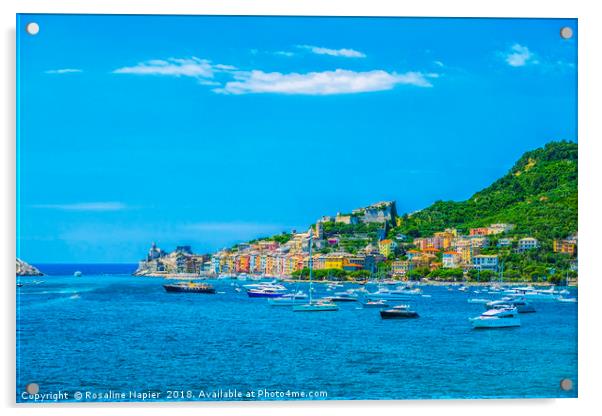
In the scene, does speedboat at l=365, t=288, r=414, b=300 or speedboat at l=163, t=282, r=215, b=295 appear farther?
speedboat at l=163, t=282, r=215, b=295

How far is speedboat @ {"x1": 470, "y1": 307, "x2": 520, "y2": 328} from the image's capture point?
27.8ft

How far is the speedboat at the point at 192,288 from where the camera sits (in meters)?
15.4

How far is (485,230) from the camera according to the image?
9.52 meters

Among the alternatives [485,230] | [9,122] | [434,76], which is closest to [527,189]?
[485,230]

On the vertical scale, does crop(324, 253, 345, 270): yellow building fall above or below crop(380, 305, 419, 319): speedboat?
above

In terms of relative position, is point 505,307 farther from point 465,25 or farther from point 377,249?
point 465,25

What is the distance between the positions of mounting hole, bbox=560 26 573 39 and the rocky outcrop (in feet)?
15.0

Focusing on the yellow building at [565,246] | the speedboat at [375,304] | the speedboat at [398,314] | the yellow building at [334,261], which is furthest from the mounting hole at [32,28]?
the speedboat at [375,304]

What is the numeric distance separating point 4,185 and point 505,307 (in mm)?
5550

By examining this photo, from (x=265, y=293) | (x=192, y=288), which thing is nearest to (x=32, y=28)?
(x=265, y=293)

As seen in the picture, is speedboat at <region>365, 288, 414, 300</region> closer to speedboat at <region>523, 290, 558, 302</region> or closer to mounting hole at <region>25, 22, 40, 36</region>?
speedboat at <region>523, 290, 558, 302</region>

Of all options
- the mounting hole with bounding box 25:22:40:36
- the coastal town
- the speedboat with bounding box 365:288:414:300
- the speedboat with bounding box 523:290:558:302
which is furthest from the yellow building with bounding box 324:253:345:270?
the mounting hole with bounding box 25:22:40:36

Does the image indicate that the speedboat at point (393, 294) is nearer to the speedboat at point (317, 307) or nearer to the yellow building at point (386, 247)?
the speedboat at point (317, 307)

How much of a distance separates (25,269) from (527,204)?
527 centimetres
